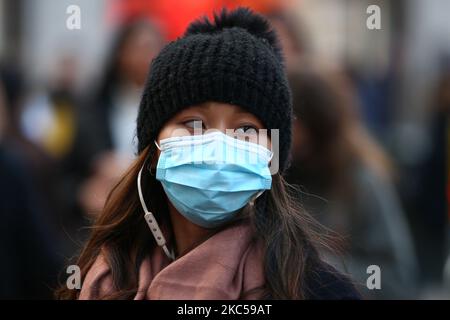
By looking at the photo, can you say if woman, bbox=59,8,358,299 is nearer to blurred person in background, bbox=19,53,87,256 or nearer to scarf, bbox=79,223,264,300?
scarf, bbox=79,223,264,300

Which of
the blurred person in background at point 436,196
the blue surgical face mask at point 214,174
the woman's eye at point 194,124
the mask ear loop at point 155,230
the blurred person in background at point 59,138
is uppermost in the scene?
the woman's eye at point 194,124

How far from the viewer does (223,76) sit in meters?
3.06

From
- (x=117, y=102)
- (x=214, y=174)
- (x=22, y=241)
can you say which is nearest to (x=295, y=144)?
(x=22, y=241)

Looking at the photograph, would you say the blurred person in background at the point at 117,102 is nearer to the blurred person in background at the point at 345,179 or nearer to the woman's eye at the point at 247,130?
the blurred person in background at the point at 345,179

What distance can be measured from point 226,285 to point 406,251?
81.3 inches

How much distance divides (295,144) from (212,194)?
206 centimetres

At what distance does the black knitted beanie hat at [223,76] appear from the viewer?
3057 mm

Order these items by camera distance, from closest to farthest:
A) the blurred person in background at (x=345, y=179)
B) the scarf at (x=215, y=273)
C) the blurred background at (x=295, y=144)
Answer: the scarf at (x=215, y=273)
the blurred person in background at (x=345, y=179)
the blurred background at (x=295, y=144)

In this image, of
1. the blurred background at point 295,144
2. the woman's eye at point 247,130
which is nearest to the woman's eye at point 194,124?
the woman's eye at point 247,130

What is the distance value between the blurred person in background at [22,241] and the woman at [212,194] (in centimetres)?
179

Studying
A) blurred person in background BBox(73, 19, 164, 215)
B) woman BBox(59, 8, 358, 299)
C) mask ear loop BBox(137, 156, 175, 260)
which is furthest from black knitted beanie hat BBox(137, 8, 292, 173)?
blurred person in background BBox(73, 19, 164, 215)

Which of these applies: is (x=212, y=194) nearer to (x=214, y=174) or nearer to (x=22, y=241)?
(x=214, y=174)

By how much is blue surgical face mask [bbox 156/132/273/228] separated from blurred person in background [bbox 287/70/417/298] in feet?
4.84

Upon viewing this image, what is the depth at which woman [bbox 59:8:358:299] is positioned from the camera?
117 inches
